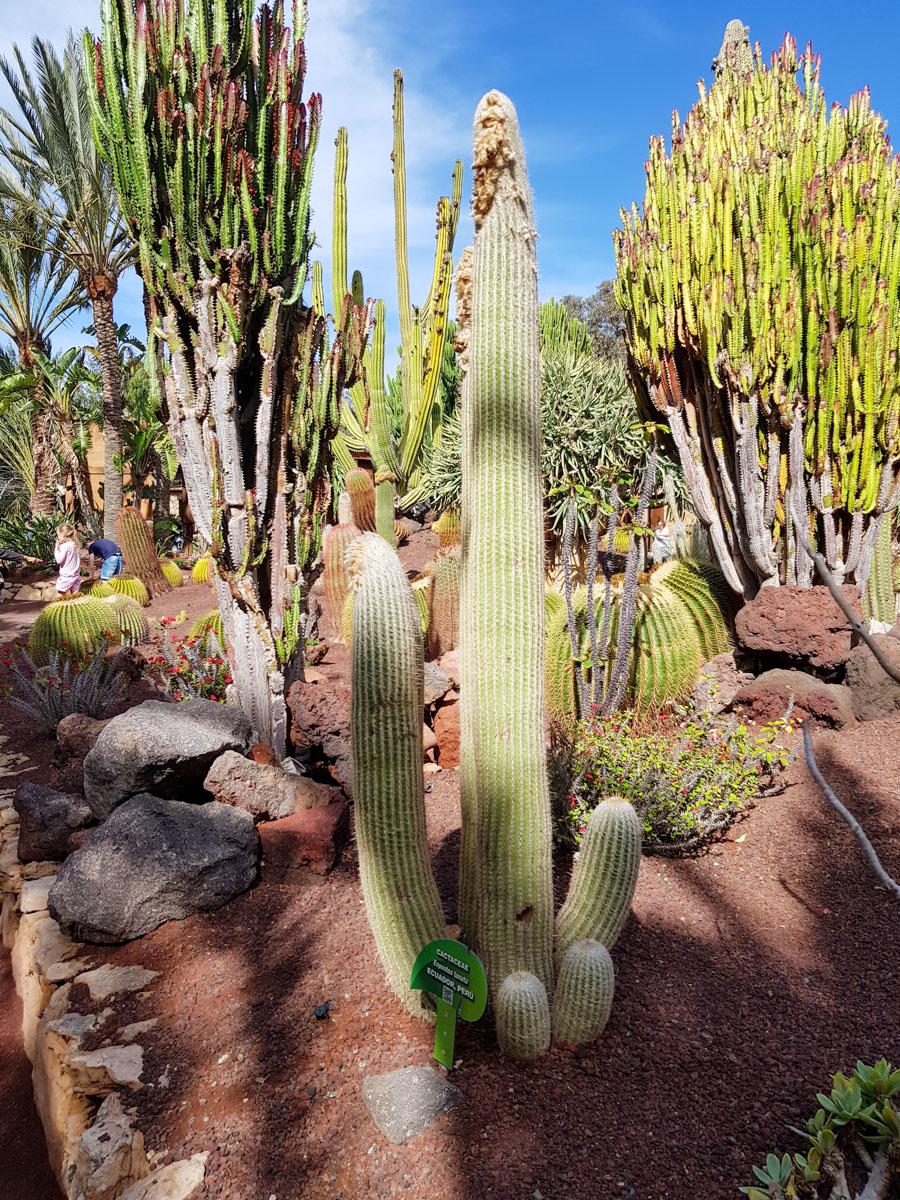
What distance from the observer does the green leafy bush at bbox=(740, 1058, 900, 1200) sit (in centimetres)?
169

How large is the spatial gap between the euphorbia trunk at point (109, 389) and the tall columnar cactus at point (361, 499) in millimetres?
4192

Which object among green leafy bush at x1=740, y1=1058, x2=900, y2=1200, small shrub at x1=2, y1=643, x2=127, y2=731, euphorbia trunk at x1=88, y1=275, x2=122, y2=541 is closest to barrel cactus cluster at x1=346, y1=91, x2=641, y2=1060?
green leafy bush at x1=740, y1=1058, x2=900, y2=1200

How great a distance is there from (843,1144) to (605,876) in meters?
0.81

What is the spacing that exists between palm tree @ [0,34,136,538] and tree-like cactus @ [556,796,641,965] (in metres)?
12.0

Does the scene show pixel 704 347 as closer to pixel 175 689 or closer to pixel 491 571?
pixel 491 571

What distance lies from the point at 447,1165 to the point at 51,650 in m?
6.28

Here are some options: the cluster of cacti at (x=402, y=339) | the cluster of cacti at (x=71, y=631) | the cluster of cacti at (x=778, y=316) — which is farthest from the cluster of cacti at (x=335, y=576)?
the cluster of cacti at (x=778, y=316)

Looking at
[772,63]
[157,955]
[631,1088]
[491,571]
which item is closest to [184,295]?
[491,571]

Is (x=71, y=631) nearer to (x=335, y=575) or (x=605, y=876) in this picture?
(x=335, y=575)

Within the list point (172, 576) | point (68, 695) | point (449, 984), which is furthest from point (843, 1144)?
point (172, 576)

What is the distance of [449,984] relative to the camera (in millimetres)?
2029

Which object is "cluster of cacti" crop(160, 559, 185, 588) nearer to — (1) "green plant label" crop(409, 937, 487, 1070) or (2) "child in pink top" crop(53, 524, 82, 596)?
(2) "child in pink top" crop(53, 524, 82, 596)

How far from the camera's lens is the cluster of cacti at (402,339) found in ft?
27.7

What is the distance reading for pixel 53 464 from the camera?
18.1 m
